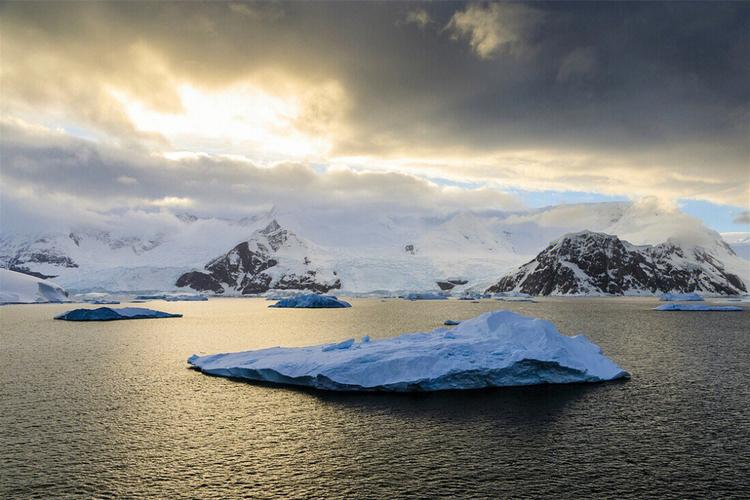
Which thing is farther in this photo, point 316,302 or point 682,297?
point 682,297

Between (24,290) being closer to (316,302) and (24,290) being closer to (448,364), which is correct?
(316,302)

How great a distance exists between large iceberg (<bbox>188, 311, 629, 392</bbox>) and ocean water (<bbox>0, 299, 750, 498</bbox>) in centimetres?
111

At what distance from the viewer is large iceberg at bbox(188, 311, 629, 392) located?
108 feet

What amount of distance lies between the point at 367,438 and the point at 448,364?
1141cm

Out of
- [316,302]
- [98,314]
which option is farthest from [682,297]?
[98,314]

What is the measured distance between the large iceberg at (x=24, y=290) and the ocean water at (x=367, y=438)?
123612 millimetres

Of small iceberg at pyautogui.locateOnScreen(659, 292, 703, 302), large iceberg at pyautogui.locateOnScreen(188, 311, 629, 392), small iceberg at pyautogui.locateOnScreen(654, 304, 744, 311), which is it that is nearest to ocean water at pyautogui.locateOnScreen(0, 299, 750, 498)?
large iceberg at pyautogui.locateOnScreen(188, 311, 629, 392)

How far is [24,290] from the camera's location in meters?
149

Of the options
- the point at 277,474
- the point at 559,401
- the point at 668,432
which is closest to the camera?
the point at 277,474

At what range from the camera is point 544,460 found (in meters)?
20.4

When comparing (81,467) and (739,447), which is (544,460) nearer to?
(739,447)

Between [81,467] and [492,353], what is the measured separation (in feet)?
81.2

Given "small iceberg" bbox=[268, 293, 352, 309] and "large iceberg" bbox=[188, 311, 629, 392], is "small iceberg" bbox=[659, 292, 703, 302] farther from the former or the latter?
"large iceberg" bbox=[188, 311, 629, 392]

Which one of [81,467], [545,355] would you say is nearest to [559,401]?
[545,355]
